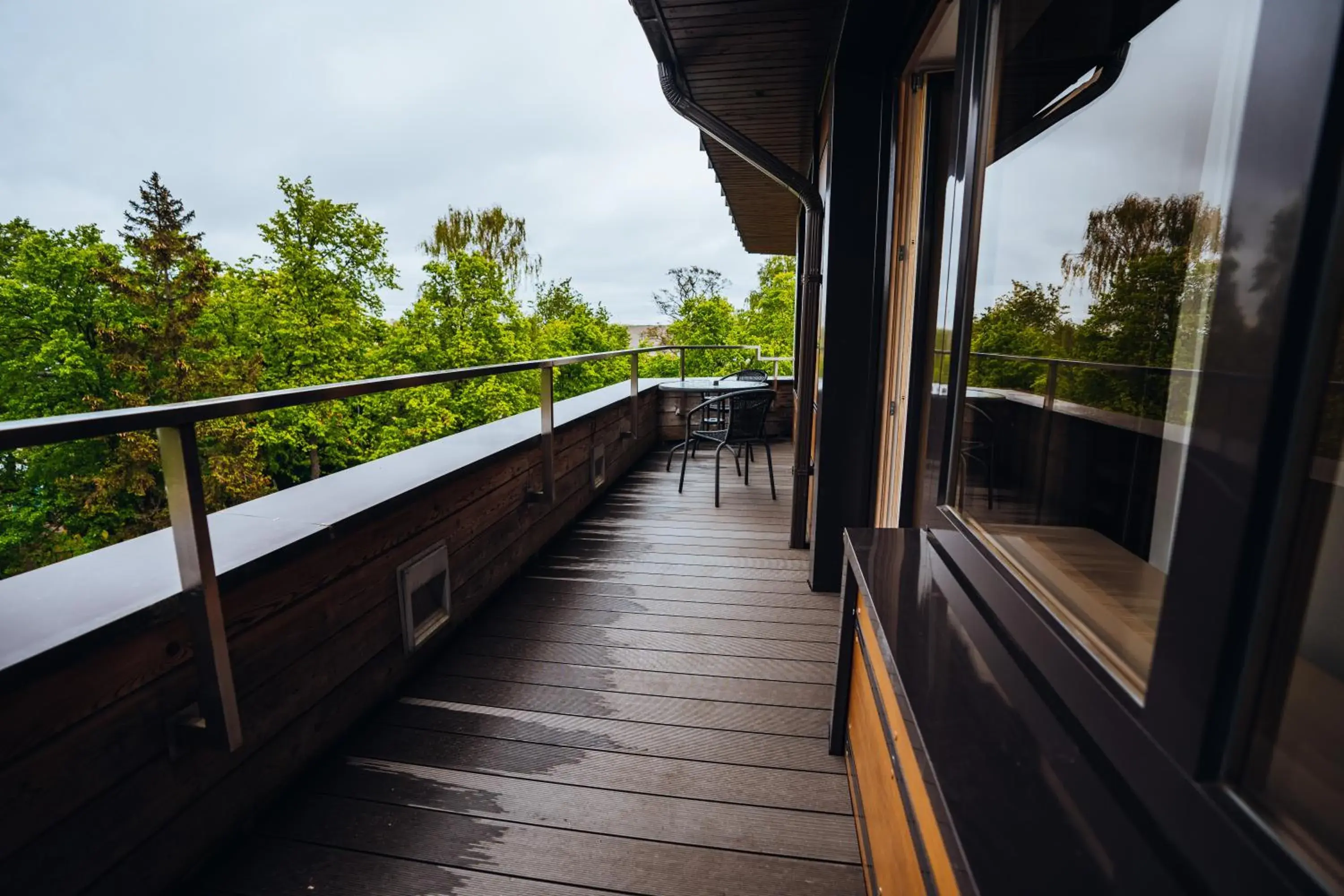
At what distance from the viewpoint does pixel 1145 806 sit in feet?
1.75

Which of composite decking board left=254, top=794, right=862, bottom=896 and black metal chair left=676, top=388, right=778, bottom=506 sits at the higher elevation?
black metal chair left=676, top=388, right=778, bottom=506

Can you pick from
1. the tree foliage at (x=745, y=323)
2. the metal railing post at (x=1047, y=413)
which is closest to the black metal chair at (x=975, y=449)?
the metal railing post at (x=1047, y=413)

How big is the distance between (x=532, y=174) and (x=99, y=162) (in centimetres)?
2168

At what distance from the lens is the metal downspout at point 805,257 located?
2.86 meters

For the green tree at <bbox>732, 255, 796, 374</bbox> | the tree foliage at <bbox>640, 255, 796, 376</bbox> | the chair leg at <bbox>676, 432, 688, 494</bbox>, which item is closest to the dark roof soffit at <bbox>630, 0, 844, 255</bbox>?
the chair leg at <bbox>676, 432, 688, 494</bbox>

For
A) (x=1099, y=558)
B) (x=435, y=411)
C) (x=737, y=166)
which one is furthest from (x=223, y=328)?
(x=1099, y=558)

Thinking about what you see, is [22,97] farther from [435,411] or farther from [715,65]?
[715,65]

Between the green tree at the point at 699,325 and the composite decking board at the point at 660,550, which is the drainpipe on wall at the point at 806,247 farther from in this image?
the green tree at the point at 699,325

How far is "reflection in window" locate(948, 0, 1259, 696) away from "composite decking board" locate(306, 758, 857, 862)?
849 mm

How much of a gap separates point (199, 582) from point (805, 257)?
9.11ft

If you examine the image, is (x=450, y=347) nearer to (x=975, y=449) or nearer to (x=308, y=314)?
(x=308, y=314)

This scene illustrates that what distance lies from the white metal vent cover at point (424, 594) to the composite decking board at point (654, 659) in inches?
7.2

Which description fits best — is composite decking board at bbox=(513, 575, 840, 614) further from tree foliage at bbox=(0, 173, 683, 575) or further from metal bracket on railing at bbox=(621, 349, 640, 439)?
tree foliage at bbox=(0, 173, 683, 575)

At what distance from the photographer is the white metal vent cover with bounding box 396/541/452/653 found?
1.98 meters
